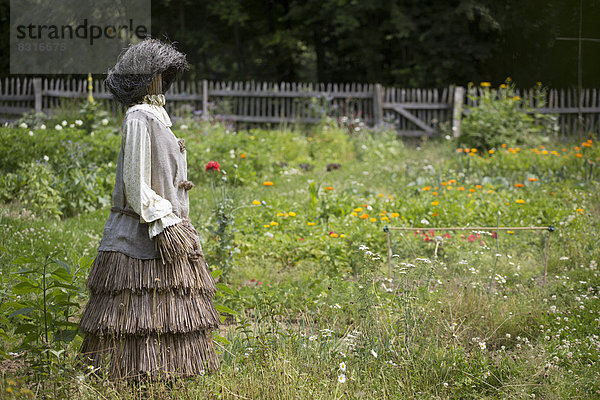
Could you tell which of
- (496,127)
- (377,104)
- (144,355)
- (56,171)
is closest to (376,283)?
(144,355)

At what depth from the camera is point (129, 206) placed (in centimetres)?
283

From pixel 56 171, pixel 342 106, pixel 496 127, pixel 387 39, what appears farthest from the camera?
pixel 387 39

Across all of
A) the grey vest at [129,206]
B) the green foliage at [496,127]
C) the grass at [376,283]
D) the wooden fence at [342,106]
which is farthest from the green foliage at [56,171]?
the green foliage at [496,127]

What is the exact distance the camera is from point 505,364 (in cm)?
313

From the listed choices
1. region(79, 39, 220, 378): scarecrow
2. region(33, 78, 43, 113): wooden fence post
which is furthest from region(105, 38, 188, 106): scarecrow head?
region(33, 78, 43, 113): wooden fence post

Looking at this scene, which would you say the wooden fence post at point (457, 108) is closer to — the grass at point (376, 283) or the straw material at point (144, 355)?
the grass at point (376, 283)

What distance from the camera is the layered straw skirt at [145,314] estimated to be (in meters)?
2.76

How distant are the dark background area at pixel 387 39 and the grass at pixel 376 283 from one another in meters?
7.67

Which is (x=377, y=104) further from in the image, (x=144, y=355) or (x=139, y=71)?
(x=144, y=355)

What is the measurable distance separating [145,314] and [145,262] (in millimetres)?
244

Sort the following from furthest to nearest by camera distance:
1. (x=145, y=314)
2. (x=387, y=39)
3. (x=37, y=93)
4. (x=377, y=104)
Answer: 1. (x=387, y=39)
2. (x=37, y=93)
3. (x=377, y=104)
4. (x=145, y=314)

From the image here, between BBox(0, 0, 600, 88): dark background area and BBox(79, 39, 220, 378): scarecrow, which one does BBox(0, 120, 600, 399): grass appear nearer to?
BBox(79, 39, 220, 378): scarecrow

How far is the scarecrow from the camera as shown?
9.00ft

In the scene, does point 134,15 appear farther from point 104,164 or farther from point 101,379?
point 101,379
